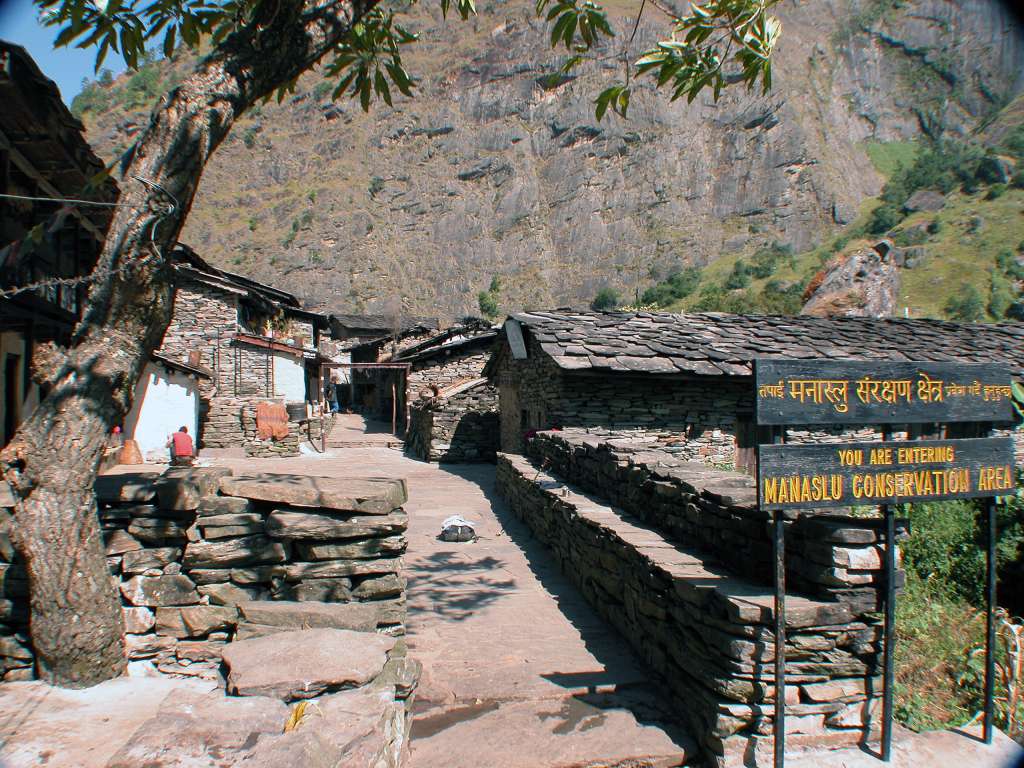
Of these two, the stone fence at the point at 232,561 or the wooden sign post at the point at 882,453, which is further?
the stone fence at the point at 232,561

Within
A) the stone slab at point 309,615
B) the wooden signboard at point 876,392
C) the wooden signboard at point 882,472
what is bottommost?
the stone slab at point 309,615

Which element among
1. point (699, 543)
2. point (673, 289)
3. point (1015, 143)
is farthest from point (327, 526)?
point (1015, 143)

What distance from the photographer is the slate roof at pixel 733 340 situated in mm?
12367

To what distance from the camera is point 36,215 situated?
9789 millimetres

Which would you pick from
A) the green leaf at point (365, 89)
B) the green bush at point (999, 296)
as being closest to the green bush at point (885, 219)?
the green bush at point (999, 296)

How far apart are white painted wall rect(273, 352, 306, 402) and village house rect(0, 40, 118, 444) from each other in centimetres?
997

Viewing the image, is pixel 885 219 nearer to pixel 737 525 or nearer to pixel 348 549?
pixel 737 525

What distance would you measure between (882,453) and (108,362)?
4.53 metres

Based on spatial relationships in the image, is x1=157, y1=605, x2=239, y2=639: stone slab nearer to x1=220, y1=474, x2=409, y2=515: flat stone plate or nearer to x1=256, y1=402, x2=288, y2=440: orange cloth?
x1=220, y1=474, x2=409, y2=515: flat stone plate

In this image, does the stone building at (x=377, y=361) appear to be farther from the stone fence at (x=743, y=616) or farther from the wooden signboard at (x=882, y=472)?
the wooden signboard at (x=882, y=472)

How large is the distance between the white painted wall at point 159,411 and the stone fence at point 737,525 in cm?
1491

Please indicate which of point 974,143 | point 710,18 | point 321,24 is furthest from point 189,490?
point 974,143

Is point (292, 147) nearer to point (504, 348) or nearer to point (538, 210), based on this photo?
point (538, 210)

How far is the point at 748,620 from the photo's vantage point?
3676 millimetres
